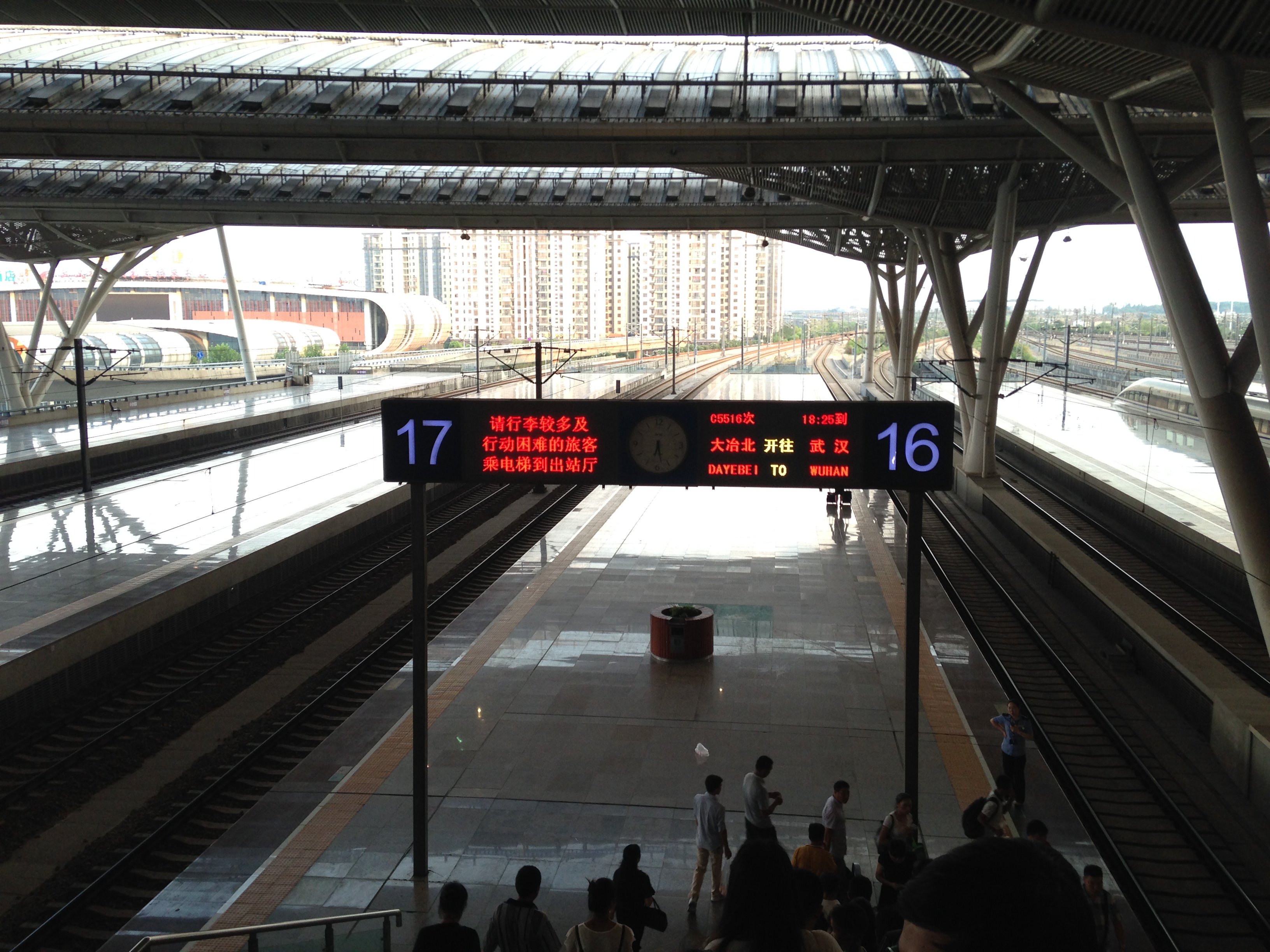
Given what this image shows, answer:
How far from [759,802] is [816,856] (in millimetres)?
1106

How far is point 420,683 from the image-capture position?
25.9 ft

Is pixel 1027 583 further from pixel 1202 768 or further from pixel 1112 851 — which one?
pixel 1112 851

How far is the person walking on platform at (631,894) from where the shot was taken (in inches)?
250

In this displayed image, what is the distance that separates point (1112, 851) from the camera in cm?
845

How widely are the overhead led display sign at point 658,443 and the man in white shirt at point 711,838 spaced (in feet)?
7.55

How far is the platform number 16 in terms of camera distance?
7.54m

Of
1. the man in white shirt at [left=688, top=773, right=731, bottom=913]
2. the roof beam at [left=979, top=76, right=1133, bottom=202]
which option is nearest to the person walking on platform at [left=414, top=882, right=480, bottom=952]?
the man in white shirt at [left=688, top=773, right=731, bottom=913]

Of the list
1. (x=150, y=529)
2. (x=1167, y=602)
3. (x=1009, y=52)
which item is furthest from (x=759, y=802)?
(x=150, y=529)

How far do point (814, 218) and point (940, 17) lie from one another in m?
24.6

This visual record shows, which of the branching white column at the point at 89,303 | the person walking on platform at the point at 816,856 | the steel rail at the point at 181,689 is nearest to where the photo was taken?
the person walking on platform at the point at 816,856

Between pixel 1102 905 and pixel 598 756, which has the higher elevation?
pixel 1102 905

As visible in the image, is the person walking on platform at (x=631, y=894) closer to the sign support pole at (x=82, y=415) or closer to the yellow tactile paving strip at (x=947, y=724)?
the yellow tactile paving strip at (x=947, y=724)

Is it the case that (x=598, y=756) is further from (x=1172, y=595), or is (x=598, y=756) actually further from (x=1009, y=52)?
(x=1172, y=595)

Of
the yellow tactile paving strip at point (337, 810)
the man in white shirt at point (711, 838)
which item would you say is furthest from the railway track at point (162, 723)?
the man in white shirt at point (711, 838)
